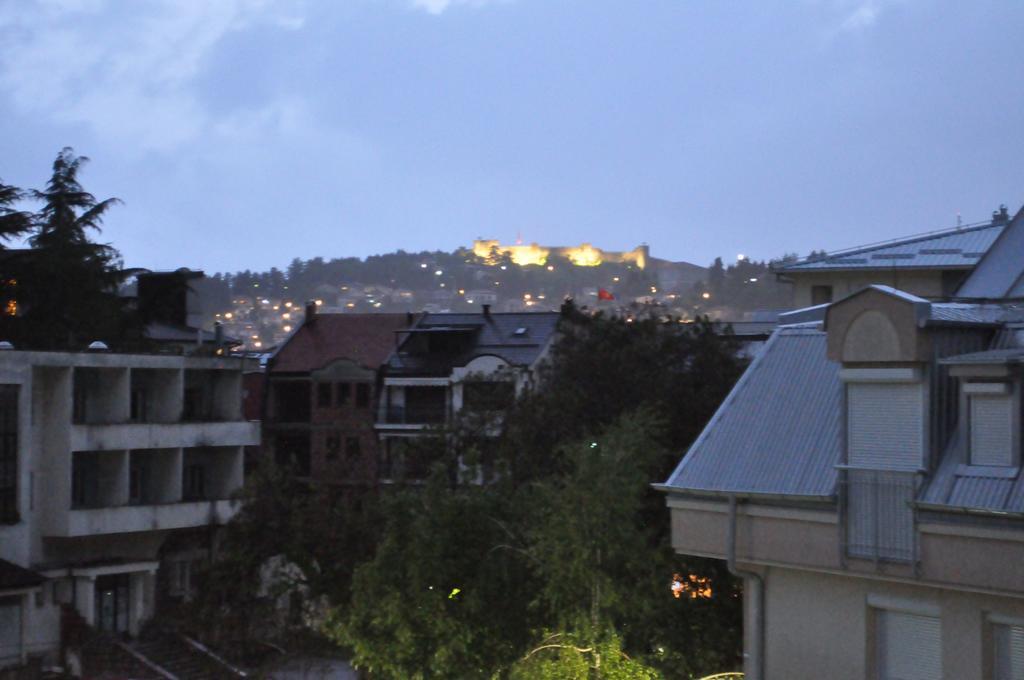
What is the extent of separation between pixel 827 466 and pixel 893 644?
189 cm

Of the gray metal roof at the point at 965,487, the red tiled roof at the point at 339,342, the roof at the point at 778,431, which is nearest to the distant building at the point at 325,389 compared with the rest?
the red tiled roof at the point at 339,342

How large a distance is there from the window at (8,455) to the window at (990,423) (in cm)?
3946

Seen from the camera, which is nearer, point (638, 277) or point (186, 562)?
point (186, 562)

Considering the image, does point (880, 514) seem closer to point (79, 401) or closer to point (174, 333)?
point (79, 401)

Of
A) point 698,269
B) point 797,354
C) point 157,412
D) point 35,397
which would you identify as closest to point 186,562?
point 157,412

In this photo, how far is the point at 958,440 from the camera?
13.5 metres

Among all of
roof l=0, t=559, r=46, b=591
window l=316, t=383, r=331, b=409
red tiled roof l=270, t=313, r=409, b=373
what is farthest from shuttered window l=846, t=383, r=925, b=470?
window l=316, t=383, r=331, b=409

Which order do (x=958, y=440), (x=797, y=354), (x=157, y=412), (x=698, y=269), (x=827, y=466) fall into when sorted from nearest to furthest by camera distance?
(x=958, y=440) → (x=827, y=466) → (x=797, y=354) → (x=157, y=412) → (x=698, y=269)

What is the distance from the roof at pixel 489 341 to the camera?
67025 millimetres

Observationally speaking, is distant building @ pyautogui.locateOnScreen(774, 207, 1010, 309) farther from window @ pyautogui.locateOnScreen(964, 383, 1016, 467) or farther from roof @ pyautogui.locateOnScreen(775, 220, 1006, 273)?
window @ pyautogui.locateOnScreen(964, 383, 1016, 467)

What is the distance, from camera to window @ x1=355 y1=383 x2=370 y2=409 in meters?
69.6

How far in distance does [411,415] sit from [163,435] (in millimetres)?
17664

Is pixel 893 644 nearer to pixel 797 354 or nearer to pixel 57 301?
pixel 797 354

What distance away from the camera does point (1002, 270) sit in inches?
680
